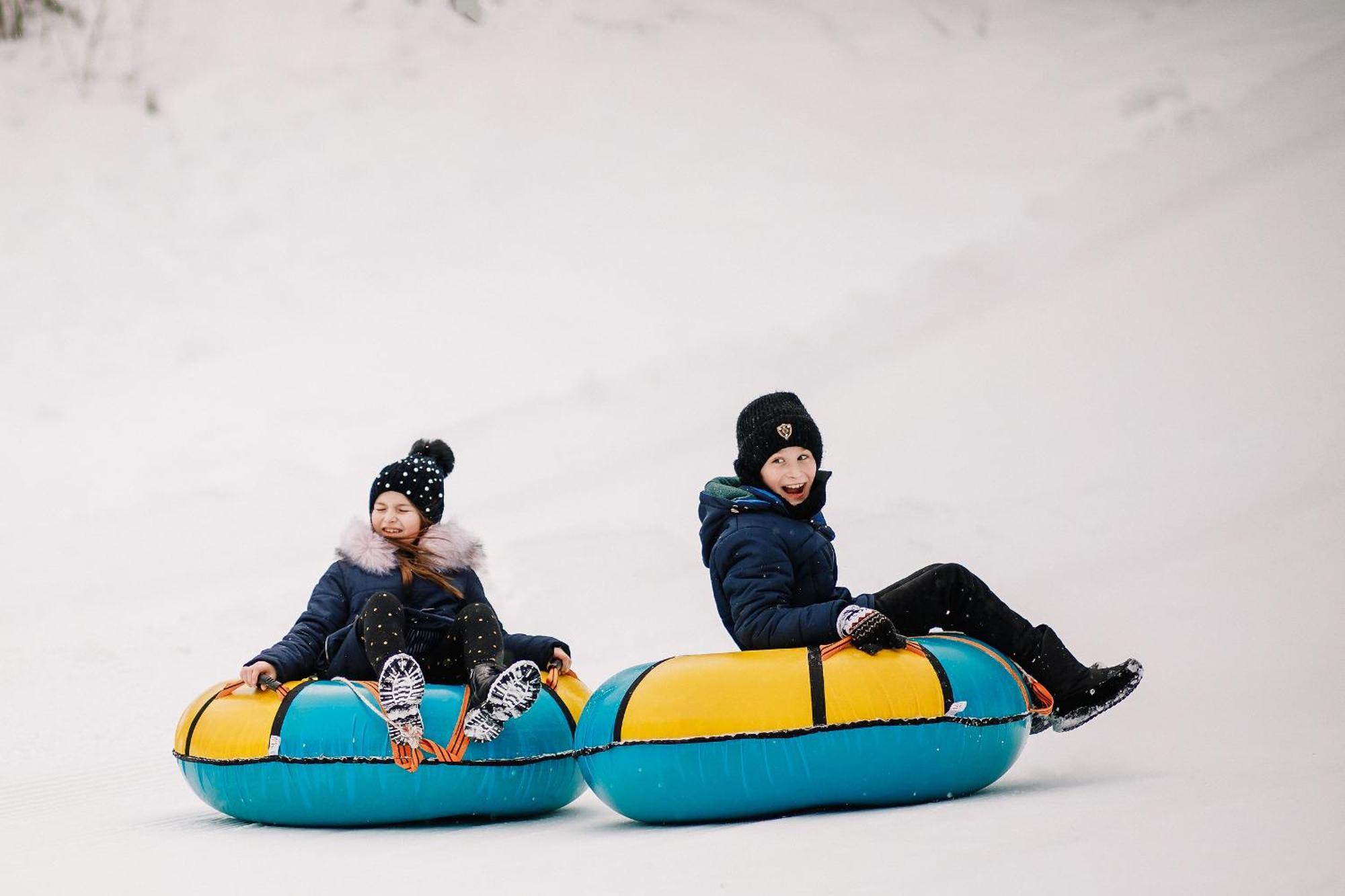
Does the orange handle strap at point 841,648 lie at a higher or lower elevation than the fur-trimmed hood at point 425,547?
lower

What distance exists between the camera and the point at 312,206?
13.2 metres

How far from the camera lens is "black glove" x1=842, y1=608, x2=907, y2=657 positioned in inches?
120

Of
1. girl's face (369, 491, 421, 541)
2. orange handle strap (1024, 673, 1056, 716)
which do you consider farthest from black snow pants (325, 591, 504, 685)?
orange handle strap (1024, 673, 1056, 716)

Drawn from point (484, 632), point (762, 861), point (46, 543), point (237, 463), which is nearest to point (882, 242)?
point (237, 463)

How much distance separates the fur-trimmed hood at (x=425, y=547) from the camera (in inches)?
146

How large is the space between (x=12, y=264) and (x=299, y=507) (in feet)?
15.4

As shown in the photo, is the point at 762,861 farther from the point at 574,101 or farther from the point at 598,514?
the point at 574,101

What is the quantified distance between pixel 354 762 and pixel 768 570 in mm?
1026

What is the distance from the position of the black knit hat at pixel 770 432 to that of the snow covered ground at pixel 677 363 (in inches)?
35.7

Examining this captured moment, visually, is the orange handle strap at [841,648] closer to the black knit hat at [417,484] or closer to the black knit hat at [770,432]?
the black knit hat at [770,432]

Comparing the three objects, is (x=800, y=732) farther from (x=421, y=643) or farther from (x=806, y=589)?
(x=421, y=643)

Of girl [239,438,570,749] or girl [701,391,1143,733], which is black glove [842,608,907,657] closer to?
girl [701,391,1143,733]

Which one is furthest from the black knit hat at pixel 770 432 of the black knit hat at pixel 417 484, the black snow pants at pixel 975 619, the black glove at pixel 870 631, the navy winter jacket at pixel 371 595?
the black knit hat at pixel 417 484

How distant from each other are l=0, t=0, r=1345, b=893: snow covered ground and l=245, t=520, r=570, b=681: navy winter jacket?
426 mm
